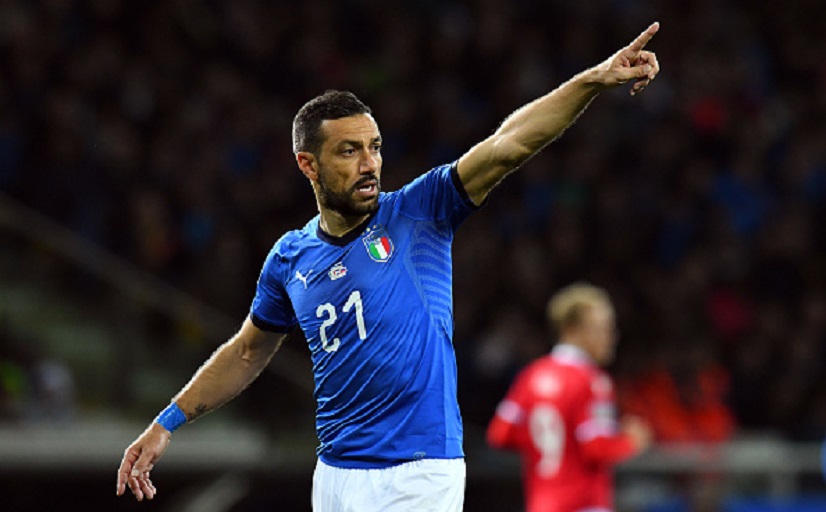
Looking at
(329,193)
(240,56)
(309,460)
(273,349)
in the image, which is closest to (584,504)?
(309,460)

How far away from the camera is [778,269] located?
42.7 feet

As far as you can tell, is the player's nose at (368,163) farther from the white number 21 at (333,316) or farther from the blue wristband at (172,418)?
→ the blue wristband at (172,418)

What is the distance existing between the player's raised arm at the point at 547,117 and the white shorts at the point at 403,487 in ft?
2.88

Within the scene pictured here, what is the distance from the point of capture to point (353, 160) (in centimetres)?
457

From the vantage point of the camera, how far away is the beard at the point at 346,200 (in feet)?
14.9

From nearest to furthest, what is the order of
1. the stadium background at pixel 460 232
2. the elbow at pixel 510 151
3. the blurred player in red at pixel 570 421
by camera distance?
1. the elbow at pixel 510 151
2. the blurred player in red at pixel 570 421
3. the stadium background at pixel 460 232

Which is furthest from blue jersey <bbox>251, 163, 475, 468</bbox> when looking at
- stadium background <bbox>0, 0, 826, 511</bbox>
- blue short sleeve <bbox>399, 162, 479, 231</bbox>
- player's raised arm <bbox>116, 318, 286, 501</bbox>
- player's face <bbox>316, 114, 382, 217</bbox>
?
stadium background <bbox>0, 0, 826, 511</bbox>

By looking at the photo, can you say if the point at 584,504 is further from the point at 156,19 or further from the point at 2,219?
the point at 156,19

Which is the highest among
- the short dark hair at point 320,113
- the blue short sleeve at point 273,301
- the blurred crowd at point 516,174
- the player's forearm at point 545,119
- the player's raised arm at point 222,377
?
the blurred crowd at point 516,174

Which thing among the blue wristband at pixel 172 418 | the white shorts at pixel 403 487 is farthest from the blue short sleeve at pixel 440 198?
the blue wristband at pixel 172 418

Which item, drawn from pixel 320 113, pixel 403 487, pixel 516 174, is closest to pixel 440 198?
pixel 320 113

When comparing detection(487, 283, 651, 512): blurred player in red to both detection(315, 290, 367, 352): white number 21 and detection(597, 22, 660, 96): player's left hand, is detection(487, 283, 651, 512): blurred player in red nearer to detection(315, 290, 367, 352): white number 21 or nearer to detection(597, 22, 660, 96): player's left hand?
detection(315, 290, 367, 352): white number 21

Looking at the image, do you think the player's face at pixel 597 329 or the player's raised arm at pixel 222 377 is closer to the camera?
the player's raised arm at pixel 222 377

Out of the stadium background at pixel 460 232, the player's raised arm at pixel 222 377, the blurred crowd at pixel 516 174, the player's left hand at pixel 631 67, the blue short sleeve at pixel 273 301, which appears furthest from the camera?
the blurred crowd at pixel 516 174
